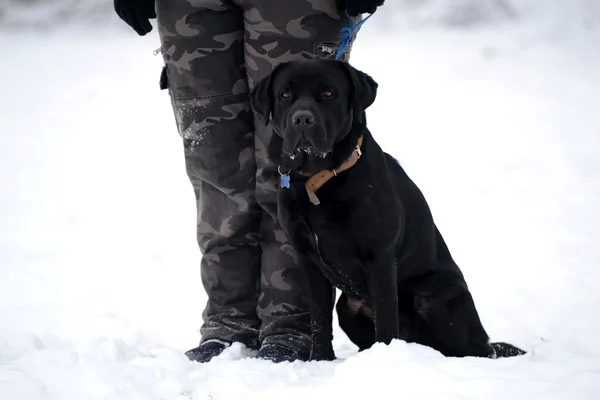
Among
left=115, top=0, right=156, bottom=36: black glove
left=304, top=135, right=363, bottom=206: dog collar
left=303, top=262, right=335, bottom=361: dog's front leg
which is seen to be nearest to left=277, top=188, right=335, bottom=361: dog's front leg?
left=303, top=262, right=335, bottom=361: dog's front leg

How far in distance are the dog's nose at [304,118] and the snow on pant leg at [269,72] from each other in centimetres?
33

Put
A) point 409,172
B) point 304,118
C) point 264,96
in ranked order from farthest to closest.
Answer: point 409,172
point 264,96
point 304,118

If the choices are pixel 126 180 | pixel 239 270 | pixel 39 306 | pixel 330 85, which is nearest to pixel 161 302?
pixel 39 306

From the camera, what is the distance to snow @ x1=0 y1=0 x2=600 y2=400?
2.05 m

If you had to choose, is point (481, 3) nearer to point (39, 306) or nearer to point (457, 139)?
point (457, 139)

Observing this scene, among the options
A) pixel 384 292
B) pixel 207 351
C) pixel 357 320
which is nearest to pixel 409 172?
pixel 357 320

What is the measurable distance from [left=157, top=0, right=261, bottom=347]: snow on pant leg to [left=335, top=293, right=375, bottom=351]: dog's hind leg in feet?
1.21

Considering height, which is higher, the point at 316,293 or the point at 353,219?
the point at 353,219

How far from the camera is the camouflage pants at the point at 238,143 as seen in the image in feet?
8.61

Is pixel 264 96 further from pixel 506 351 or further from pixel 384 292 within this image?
pixel 506 351

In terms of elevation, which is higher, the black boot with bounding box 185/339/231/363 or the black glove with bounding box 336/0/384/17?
the black glove with bounding box 336/0/384/17

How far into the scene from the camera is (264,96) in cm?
254

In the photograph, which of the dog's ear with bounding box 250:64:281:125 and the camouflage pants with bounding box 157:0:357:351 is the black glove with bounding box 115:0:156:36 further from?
the dog's ear with bounding box 250:64:281:125

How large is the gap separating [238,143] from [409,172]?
343cm
